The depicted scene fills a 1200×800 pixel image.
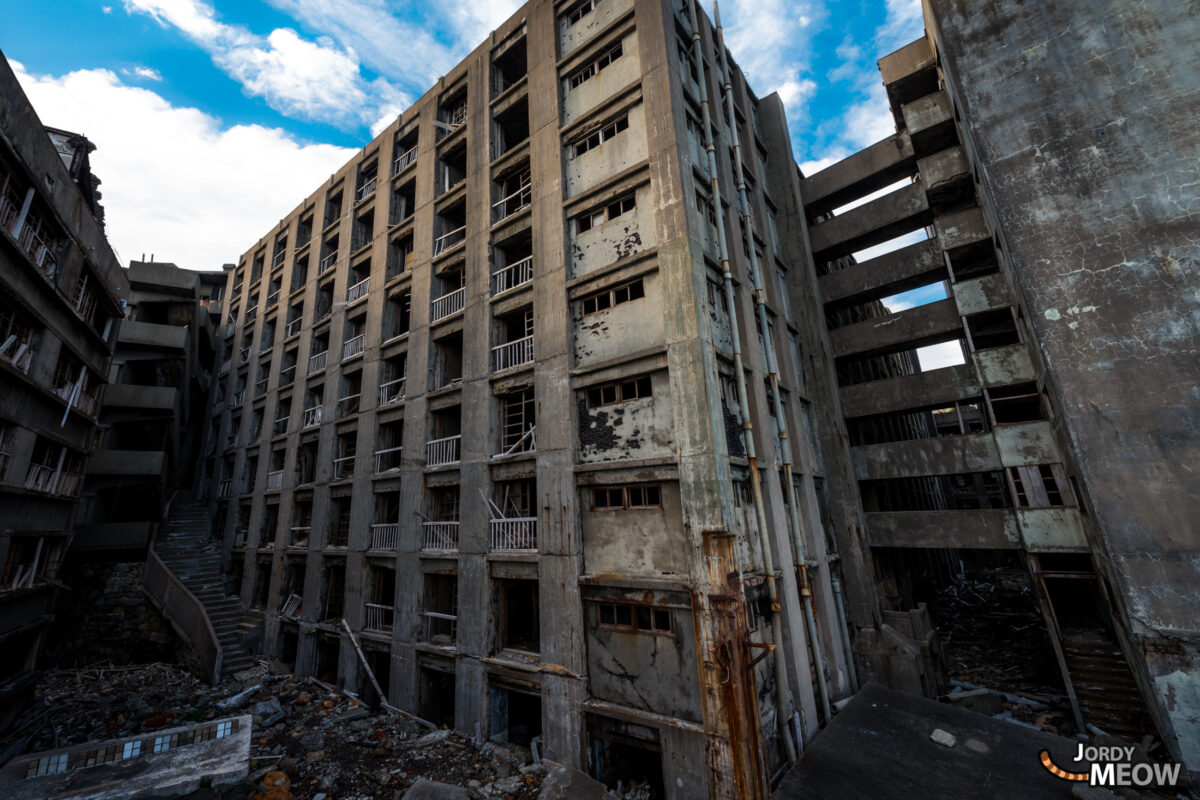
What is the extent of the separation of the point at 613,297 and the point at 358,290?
12654 mm

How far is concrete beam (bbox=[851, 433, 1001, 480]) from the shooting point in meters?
13.9

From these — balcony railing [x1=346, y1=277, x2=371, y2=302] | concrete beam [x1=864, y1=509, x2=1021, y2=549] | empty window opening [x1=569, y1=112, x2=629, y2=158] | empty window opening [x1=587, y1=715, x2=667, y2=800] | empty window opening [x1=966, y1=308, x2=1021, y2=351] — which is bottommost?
empty window opening [x1=587, y1=715, x2=667, y2=800]

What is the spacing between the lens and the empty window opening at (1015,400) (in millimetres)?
13727

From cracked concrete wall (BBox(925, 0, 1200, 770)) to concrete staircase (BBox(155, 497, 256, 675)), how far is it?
79.8 ft

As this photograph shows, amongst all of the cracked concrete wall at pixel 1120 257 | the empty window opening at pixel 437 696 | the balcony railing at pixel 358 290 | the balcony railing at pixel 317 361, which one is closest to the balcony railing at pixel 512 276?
the balcony railing at pixel 358 290

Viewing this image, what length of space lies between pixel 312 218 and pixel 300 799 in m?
23.1

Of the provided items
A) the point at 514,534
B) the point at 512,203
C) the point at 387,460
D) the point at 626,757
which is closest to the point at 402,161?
the point at 512,203

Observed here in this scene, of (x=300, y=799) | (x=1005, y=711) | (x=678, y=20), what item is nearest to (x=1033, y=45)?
(x=678, y=20)

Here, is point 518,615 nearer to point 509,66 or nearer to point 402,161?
point 402,161

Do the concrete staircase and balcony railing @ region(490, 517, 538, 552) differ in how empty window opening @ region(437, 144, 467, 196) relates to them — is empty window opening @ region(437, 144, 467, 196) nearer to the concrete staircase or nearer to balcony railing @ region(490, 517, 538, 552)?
balcony railing @ region(490, 517, 538, 552)

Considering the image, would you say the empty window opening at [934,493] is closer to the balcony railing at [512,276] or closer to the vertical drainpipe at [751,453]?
the vertical drainpipe at [751,453]

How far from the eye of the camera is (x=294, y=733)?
38.0ft

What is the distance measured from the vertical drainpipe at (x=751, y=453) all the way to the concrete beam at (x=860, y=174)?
7.66 m

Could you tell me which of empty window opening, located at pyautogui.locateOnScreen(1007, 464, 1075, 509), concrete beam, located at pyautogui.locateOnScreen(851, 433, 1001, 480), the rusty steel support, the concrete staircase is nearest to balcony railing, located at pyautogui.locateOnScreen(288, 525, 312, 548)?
the concrete staircase
